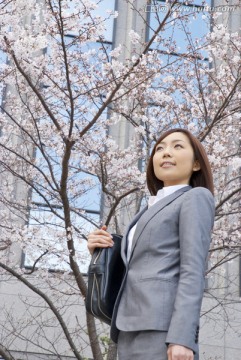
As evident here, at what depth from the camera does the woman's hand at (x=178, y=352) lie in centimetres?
201

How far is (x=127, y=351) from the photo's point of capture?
7.16 feet

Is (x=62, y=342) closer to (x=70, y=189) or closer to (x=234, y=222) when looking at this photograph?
(x=70, y=189)

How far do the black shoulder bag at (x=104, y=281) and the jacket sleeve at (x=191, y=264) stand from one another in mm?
322

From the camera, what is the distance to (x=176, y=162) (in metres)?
2.54

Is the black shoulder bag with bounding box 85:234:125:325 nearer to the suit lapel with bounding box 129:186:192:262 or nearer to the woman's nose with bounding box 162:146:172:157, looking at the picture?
the suit lapel with bounding box 129:186:192:262

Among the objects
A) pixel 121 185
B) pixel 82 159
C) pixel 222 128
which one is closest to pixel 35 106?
pixel 82 159

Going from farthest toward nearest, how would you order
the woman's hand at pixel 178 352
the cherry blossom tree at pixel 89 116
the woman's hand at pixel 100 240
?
the cherry blossom tree at pixel 89 116 → the woman's hand at pixel 100 240 → the woman's hand at pixel 178 352

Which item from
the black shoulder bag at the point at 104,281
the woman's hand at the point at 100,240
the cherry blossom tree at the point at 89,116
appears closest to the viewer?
the black shoulder bag at the point at 104,281

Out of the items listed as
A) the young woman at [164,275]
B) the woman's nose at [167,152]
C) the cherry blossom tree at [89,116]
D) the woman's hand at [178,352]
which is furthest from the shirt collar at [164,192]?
the cherry blossom tree at [89,116]

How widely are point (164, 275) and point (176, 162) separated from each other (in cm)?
52

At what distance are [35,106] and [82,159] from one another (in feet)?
2.70

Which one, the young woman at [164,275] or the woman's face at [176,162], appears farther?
the woman's face at [176,162]

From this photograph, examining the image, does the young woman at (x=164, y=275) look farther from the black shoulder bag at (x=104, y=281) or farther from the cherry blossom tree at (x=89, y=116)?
the cherry blossom tree at (x=89, y=116)

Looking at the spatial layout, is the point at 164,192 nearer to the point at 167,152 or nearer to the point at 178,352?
the point at 167,152
